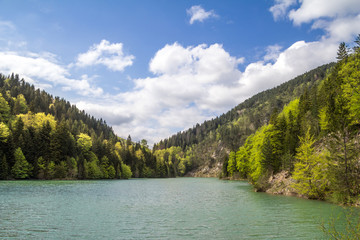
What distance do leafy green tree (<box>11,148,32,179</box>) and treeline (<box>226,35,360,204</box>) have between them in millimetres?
86558

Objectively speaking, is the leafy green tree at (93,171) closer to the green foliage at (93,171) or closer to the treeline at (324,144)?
the green foliage at (93,171)

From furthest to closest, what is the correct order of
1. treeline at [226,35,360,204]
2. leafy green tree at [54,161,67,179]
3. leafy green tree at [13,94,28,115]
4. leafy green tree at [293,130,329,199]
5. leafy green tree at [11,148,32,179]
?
leafy green tree at [13,94,28,115] → leafy green tree at [54,161,67,179] → leafy green tree at [11,148,32,179] → leafy green tree at [293,130,329,199] → treeline at [226,35,360,204]

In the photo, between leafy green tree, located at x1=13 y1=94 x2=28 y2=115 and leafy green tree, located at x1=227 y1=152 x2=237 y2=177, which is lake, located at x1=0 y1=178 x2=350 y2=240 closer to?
leafy green tree, located at x1=227 y1=152 x2=237 y2=177

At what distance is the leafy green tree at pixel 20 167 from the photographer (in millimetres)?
91625

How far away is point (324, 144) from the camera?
4603cm

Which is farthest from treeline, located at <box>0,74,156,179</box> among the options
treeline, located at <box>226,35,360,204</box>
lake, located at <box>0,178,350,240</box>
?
treeline, located at <box>226,35,360,204</box>

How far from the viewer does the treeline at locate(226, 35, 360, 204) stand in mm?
34287

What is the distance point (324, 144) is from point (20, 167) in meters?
102

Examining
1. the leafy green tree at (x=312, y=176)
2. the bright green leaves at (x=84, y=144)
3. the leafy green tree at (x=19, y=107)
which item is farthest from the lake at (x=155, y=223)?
the leafy green tree at (x=19, y=107)

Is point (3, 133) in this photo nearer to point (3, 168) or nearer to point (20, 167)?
point (20, 167)

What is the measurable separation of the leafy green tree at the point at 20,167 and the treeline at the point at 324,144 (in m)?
86.6

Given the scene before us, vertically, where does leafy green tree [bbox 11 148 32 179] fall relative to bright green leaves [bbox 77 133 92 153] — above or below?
below

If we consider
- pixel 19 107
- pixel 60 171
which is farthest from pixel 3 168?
pixel 19 107

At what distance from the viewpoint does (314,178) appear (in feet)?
139
